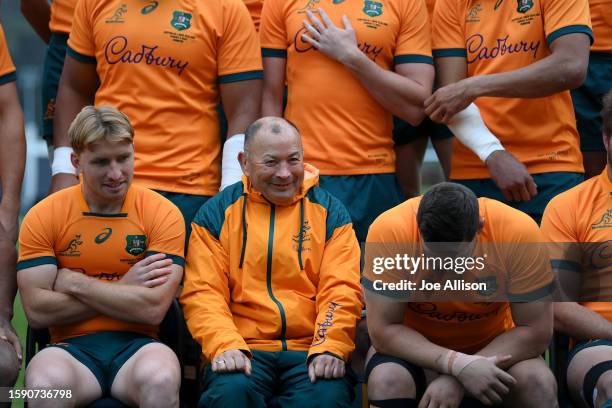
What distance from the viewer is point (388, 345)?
15.1 ft

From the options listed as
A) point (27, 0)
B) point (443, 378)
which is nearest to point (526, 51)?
point (443, 378)

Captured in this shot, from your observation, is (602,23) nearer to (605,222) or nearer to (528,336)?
(605,222)

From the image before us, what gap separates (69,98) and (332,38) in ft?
4.78

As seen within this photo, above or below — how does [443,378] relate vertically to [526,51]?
below

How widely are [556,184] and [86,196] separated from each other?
2.36 metres

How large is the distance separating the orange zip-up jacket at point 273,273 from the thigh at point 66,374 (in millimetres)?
487

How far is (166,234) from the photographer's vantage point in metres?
4.91

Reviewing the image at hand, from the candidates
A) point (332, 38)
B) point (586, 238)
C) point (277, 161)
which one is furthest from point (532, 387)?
point (332, 38)

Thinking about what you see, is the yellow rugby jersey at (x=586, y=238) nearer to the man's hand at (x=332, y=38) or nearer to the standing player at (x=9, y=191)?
the man's hand at (x=332, y=38)

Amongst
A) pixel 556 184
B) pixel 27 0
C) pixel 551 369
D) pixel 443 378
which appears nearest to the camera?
pixel 443 378

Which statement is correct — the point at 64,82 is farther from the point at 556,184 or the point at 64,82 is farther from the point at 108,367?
the point at 556,184

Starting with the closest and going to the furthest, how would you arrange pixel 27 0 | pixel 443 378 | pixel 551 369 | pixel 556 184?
pixel 443 378
pixel 551 369
pixel 556 184
pixel 27 0

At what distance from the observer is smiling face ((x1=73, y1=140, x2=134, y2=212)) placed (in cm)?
484

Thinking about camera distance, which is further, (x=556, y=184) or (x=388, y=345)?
(x=556, y=184)
